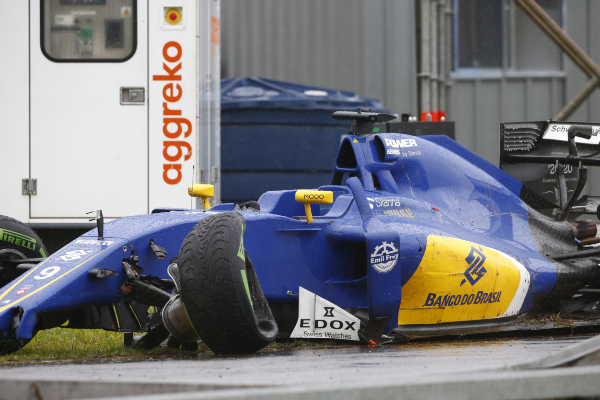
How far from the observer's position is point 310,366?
120 inches

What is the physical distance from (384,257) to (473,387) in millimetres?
2288

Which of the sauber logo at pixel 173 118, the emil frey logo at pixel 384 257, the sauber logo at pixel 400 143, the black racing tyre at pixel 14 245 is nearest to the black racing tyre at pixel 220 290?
the emil frey logo at pixel 384 257

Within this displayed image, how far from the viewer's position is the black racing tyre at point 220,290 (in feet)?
11.3

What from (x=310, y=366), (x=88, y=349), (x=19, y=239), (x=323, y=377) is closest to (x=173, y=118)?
(x=19, y=239)

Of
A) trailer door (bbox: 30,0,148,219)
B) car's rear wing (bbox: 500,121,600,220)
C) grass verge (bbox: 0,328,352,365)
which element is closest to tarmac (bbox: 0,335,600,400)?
grass verge (bbox: 0,328,352,365)

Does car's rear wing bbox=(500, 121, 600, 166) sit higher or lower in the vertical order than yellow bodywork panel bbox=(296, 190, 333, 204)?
higher

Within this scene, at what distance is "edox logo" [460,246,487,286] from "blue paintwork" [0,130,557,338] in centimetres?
15

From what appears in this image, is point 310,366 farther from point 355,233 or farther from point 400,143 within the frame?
point 400,143

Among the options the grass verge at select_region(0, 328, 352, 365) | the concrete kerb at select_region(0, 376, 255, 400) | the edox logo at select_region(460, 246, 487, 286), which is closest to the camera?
the concrete kerb at select_region(0, 376, 255, 400)

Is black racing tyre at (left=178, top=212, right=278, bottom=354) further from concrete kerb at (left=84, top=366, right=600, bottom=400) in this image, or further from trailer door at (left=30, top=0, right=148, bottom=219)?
trailer door at (left=30, top=0, right=148, bottom=219)

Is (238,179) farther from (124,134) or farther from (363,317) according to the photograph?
(363,317)

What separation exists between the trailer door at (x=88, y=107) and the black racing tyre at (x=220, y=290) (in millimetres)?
3676

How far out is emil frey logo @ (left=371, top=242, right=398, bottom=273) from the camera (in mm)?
4203

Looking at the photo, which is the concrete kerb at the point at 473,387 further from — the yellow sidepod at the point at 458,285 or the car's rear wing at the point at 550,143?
the car's rear wing at the point at 550,143
